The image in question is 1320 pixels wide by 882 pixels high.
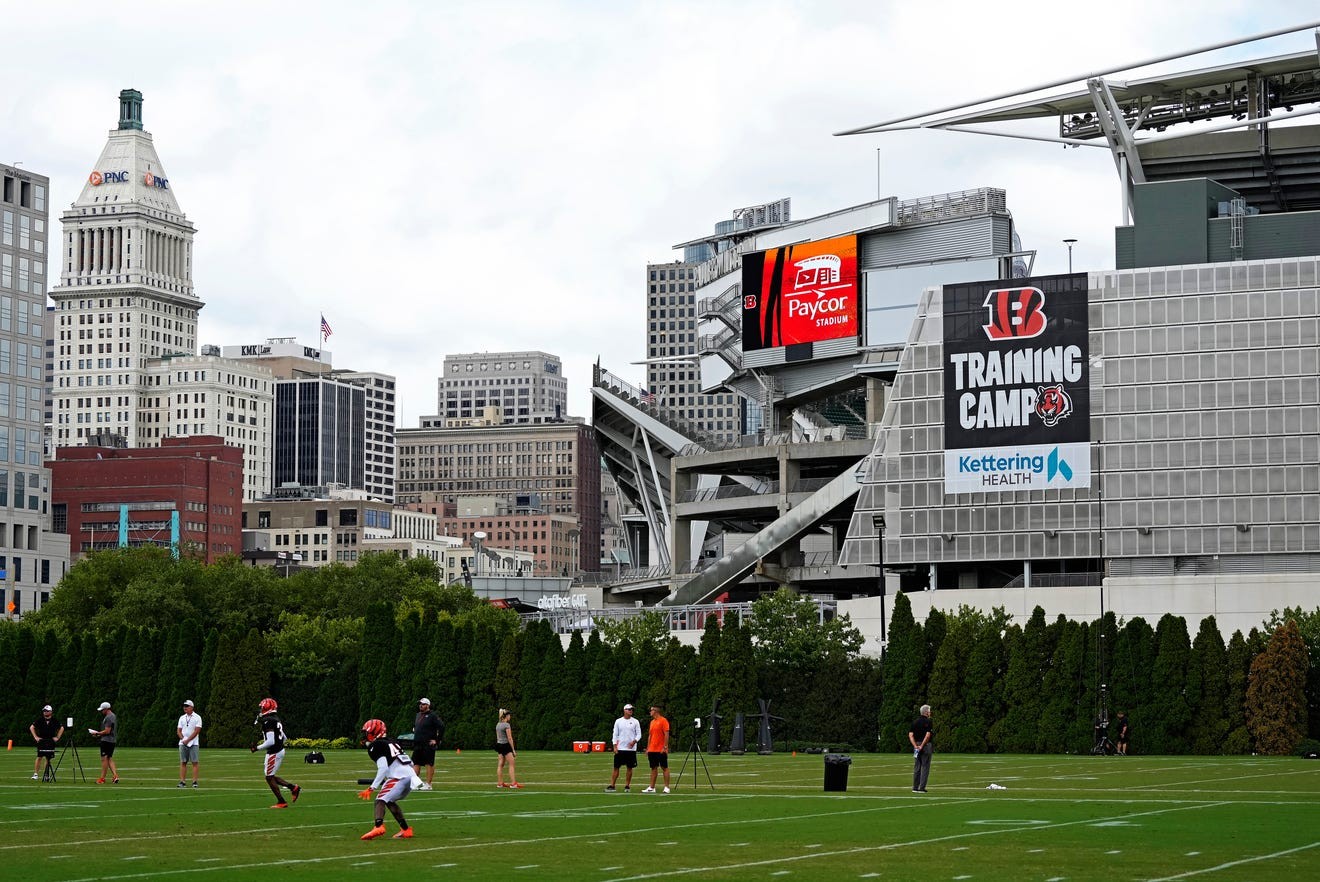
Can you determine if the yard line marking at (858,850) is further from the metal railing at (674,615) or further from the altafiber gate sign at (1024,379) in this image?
the altafiber gate sign at (1024,379)

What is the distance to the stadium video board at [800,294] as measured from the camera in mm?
128000

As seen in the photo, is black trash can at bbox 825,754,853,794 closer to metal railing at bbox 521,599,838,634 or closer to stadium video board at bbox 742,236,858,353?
metal railing at bbox 521,599,838,634

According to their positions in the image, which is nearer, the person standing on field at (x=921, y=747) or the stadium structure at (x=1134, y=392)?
the person standing on field at (x=921, y=747)

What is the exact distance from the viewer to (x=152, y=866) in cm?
2411

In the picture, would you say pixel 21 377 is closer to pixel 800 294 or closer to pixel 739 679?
pixel 800 294

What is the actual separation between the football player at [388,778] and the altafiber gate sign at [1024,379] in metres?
80.6

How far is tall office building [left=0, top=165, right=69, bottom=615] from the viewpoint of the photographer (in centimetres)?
18888

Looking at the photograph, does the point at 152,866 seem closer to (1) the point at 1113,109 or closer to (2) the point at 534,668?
(2) the point at 534,668

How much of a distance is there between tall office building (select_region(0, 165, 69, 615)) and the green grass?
14912cm

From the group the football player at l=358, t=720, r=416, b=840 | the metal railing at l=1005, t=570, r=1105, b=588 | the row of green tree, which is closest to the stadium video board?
the metal railing at l=1005, t=570, r=1105, b=588

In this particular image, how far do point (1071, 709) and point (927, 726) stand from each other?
33441 millimetres

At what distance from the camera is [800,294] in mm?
130500


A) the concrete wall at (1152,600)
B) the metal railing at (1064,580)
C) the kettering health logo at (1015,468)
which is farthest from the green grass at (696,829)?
the kettering health logo at (1015,468)

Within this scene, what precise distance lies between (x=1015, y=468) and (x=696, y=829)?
7925 cm
